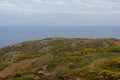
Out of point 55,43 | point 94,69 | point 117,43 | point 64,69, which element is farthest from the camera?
point 55,43

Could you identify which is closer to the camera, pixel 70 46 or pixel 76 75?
pixel 76 75

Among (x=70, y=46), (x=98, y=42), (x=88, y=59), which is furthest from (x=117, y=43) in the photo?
(x=88, y=59)

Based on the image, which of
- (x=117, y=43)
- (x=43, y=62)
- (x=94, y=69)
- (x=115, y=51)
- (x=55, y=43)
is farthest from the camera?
(x=55, y=43)

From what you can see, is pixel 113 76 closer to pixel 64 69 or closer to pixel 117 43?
pixel 64 69

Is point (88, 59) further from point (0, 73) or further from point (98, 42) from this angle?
point (98, 42)

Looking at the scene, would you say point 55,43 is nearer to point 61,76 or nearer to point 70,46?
point 70,46

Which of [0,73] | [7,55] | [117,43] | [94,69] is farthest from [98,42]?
[94,69]

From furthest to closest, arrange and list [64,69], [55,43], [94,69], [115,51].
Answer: [55,43] → [115,51] → [64,69] → [94,69]

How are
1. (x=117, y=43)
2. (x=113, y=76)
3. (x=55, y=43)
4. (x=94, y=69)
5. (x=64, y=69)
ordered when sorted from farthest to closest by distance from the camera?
(x=55, y=43) → (x=117, y=43) → (x=64, y=69) → (x=94, y=69) → (x=113, y=76)

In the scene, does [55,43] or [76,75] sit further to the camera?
[55,43]
